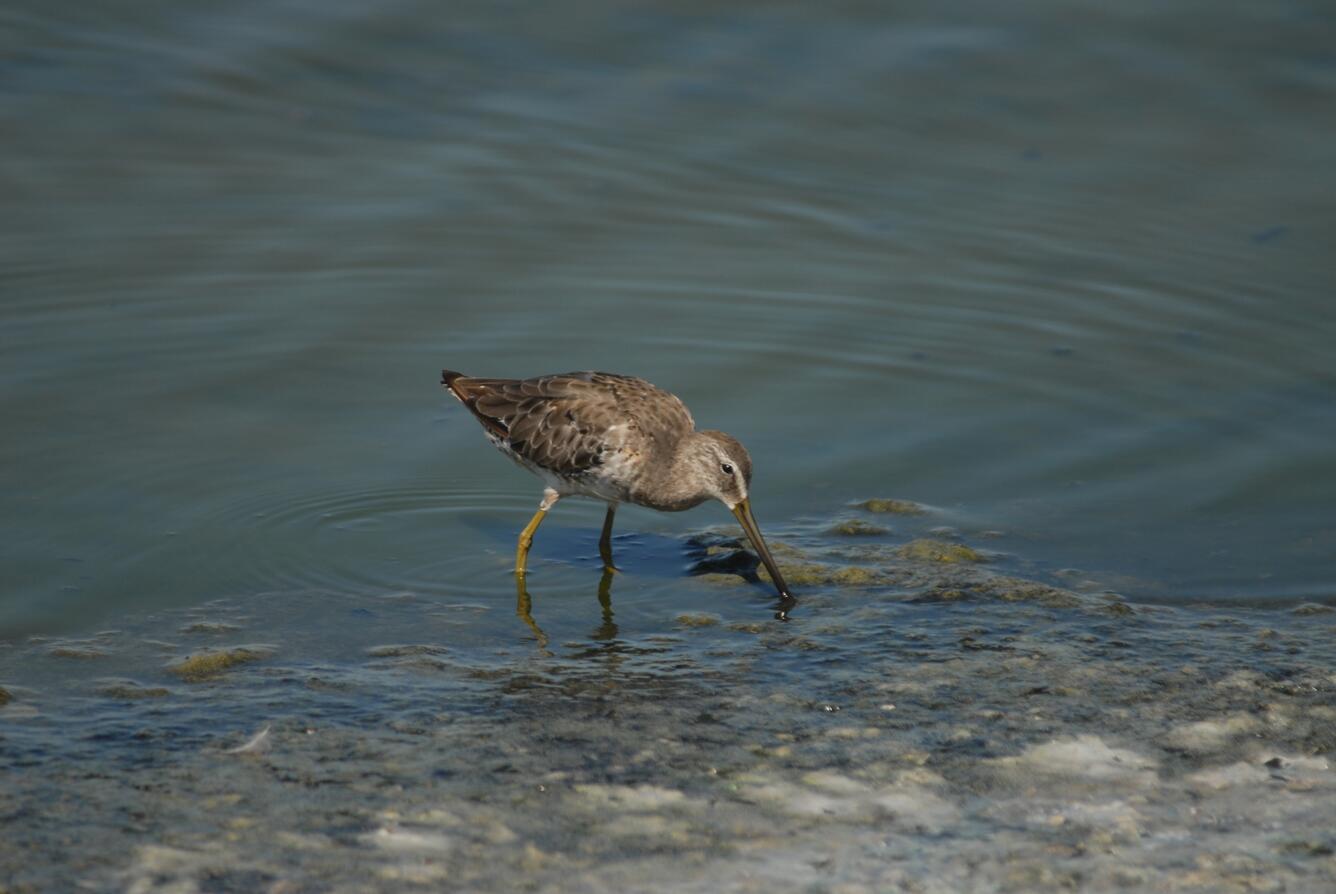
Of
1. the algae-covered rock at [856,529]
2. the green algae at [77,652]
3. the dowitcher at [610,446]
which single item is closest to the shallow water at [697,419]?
the green algae at [77,652]

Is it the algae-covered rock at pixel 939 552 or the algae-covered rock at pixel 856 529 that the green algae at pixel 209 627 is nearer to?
the algae-covered rock at pixel 856 529

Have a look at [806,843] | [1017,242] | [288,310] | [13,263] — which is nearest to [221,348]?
[288,310]

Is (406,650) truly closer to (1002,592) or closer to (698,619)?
(698,619)

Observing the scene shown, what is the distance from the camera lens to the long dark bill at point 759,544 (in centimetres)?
658

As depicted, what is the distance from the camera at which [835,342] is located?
9133mm

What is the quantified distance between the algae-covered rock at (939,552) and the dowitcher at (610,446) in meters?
0.63

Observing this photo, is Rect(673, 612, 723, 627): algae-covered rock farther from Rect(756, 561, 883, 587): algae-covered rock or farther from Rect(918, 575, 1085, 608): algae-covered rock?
Rect(918, 575, 1085, 608): algae-covered rock

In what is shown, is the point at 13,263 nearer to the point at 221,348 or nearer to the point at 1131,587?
the point at 221,348

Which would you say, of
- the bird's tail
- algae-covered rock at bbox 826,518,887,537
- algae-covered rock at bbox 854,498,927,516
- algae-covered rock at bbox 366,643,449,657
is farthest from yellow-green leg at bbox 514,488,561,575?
algae-covered rock at bbox 854,498,927,516

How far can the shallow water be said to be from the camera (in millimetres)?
4609

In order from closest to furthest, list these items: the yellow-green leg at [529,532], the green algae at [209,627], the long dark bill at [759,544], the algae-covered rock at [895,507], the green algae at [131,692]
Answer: the green algae at [131,692] → the green algae at [209,627] → the long dark bill at [759,544] → the yellow-green leg at [529,532] → the algae-covered rock at [895,507]

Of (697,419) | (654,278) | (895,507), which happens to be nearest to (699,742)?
(895,507)

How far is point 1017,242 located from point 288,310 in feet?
14.0

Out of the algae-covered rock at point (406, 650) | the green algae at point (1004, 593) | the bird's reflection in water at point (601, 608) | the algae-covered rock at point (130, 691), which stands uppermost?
the green algae at point (1004, 593)
